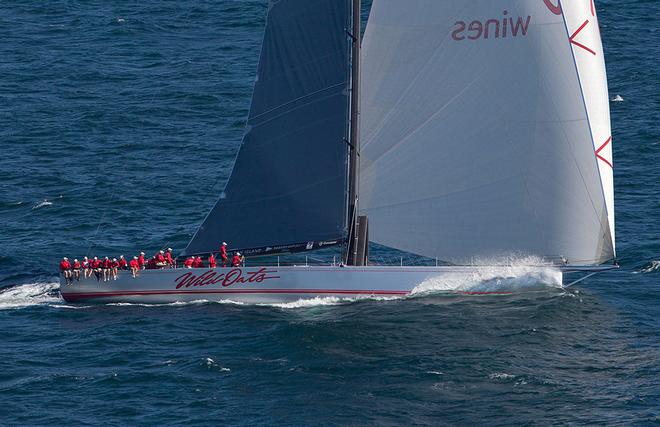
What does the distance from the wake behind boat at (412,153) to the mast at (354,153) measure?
0.26 feet

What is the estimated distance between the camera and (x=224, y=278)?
72.3 m

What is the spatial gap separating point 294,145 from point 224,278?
792 centimetres

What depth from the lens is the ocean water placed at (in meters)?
59.4

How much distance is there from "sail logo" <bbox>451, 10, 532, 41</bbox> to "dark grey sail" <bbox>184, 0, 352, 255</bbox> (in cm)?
581

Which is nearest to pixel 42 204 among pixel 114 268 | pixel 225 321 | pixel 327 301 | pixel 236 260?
pixel 114 268

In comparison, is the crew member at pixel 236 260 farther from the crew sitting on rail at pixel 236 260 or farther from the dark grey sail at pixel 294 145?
the dark grey sail at pixel 294 145

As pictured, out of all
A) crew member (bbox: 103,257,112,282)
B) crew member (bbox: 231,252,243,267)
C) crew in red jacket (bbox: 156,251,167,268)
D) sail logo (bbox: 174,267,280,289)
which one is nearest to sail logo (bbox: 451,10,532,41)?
sail logo (bbox: 174,267,280,289)

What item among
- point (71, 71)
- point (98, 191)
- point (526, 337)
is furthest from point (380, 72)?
point (71, 71)

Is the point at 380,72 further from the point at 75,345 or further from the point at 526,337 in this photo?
→ the point at 75,345

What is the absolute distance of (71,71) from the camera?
357ft

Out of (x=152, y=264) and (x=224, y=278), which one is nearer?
(x=224, y=278)

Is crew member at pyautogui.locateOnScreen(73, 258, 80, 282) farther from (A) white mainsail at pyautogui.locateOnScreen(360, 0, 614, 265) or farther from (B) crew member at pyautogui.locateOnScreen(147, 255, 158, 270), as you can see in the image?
(A) white mainsail at pyautogui.locateOnScreen(360, 0, 614, 265)

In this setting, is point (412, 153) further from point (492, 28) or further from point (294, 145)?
point (492, 28)

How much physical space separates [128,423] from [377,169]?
2093 centimetres
